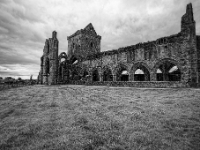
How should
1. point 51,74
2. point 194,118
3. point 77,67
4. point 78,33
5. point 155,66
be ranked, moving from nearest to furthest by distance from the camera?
point 194,118, point 155,66, point 51,74, point 77,67, point 78,33

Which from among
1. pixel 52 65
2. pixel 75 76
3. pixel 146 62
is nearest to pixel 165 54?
pixel 146 62

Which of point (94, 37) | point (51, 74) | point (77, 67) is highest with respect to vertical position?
point (94, 37)

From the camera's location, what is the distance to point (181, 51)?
49.5ft

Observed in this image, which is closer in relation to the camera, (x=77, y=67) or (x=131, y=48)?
(x=131, y=48)

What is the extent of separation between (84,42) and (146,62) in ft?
75.7

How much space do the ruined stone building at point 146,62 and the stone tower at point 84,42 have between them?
1.38 feet

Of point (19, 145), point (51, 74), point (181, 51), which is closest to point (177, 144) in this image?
point (19, 145)

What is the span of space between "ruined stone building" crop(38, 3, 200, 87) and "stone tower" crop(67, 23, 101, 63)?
421 mm

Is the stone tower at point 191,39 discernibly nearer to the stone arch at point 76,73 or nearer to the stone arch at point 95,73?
the stone arch at point 95,73

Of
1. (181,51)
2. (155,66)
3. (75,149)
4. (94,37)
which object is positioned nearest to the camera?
(75,149)

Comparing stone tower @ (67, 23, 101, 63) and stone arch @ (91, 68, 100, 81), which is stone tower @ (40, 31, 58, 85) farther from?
stone arch @ (91, 68, 100, 81)

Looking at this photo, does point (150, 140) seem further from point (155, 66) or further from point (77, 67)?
point (77, 67)

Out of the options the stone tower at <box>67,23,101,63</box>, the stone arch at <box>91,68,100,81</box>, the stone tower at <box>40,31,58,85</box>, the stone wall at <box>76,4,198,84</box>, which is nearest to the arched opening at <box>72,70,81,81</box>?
the stone arch at <box>91,68,100,81</box>

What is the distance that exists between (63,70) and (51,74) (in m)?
4.28
